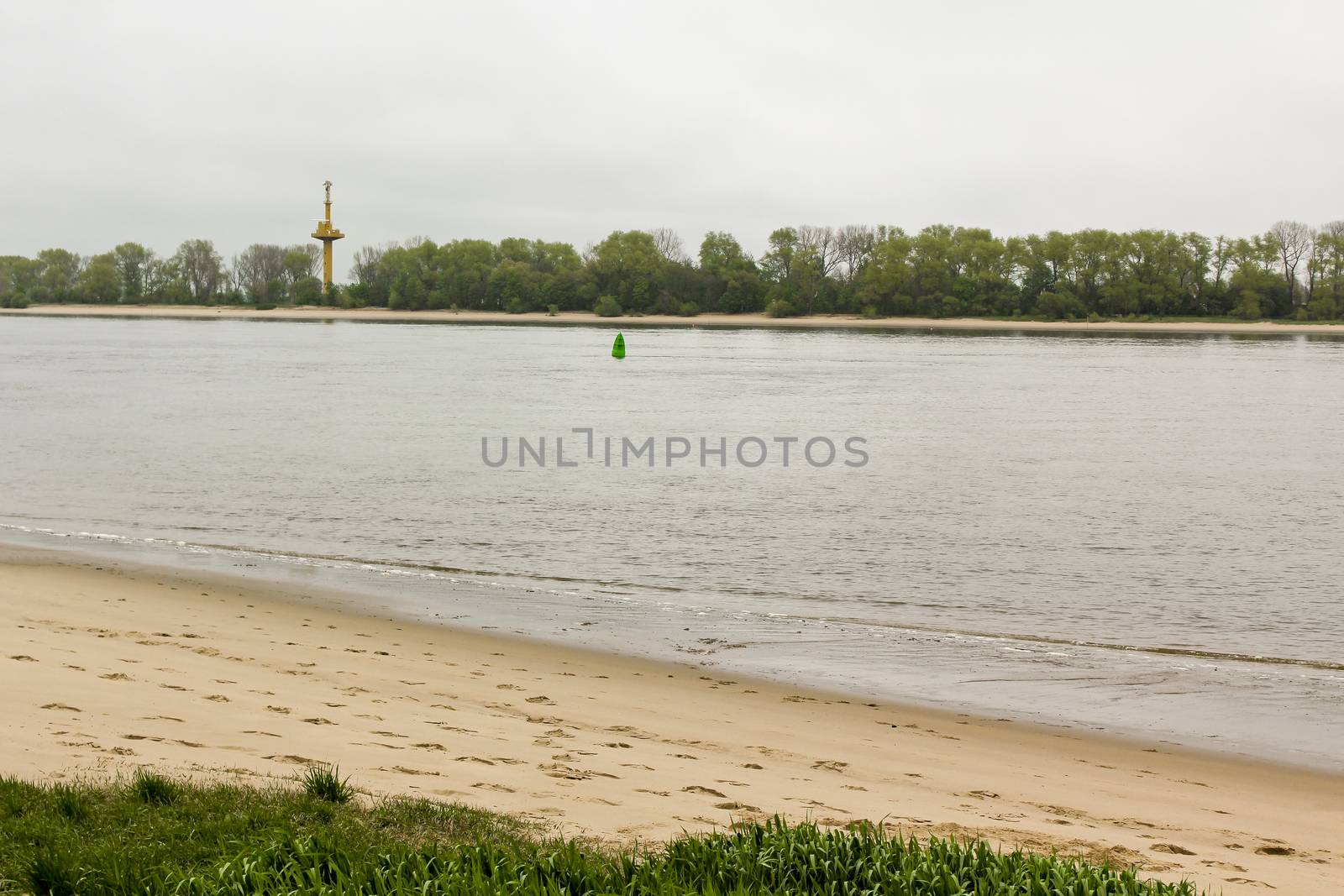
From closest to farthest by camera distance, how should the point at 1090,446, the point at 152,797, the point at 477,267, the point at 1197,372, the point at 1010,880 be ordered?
the point at 1010,880, the point at 152,797, the point at 1090,446, the point at 1197,372, the point at 477,267

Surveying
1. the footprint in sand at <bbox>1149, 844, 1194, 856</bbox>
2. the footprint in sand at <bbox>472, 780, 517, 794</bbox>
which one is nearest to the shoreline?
the footprint in sand at <bbox>1149, 844, 1194, 856</bbox>

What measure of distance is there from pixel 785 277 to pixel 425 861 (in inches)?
6437

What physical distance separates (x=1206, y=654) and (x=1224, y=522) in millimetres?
9371

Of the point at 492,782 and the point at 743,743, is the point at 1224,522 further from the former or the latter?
the point at 492,782

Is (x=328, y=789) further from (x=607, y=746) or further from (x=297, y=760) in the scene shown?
(x=607, y=746)

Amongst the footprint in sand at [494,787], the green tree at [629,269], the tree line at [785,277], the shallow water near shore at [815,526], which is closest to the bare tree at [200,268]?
the tree line at [785,277]

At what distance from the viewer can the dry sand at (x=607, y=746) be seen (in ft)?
21.2

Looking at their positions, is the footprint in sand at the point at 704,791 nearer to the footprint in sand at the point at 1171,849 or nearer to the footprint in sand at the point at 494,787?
the footprint in sand at the point at 494,787

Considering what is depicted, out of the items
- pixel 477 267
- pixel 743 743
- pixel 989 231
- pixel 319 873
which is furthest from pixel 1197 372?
pixel 477 267

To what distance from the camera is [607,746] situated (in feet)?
26.1

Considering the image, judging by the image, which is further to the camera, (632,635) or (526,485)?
(526,485)

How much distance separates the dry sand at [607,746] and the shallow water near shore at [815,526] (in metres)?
1.18

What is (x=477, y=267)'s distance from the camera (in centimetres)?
17638

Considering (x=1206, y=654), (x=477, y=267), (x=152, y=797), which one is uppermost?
(x=477, y=267)
